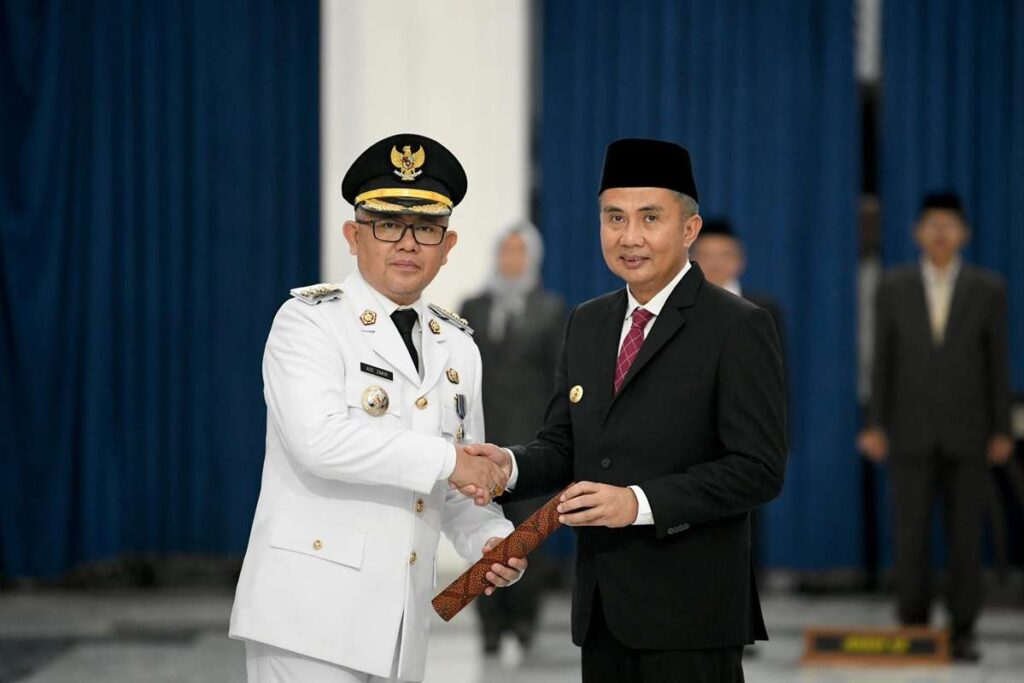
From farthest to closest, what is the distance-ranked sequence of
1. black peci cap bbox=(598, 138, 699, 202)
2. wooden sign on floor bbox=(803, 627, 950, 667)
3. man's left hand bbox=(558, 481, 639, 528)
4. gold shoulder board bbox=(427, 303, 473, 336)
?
1. wooden sign on floor bbox=(803, 627, 950, 667)
2. gold shoulder board bbox=(427, 303, 473, 336)
3. black peci cap bbox=(598, 138, 699, 202)
4. man's left hand bbox=(558, 481, 639, 528)

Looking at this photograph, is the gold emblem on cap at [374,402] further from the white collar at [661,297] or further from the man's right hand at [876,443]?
the man's right hand at [876,443]

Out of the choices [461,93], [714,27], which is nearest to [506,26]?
[461,93]

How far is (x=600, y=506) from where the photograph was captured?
248cm

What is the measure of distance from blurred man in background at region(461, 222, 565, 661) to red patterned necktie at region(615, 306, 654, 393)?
9.82ft

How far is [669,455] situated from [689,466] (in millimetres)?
40

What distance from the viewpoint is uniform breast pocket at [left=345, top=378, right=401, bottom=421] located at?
2.62 meters

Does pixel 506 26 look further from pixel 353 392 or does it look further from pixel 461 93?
pixel 353 392

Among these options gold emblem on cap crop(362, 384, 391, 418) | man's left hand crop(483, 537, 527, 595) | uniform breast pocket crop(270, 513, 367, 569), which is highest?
gold emblem on cap crop(362, 384, 391, 418)

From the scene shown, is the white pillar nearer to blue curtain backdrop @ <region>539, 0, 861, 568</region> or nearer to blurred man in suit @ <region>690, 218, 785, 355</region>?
blue curtain backdrop @ <region>539, 0, 861, 568</region>

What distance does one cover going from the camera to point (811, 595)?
7211 millimetres

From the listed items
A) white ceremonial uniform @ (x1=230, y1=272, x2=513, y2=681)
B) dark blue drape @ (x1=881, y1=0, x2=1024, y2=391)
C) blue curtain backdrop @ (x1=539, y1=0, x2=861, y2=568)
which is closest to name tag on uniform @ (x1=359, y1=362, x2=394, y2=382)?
white ceremonial uniform @ (x1=230, y1=272, x2=513, y2=681)

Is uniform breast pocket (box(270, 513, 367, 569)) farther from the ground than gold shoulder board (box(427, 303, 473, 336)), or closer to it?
closer to it

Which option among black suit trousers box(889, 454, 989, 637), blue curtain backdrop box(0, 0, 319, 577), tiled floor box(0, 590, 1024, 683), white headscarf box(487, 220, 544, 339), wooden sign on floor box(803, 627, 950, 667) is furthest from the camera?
blue curtain backdrop box(0, 0, 319, 577)

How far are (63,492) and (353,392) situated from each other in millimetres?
4914
